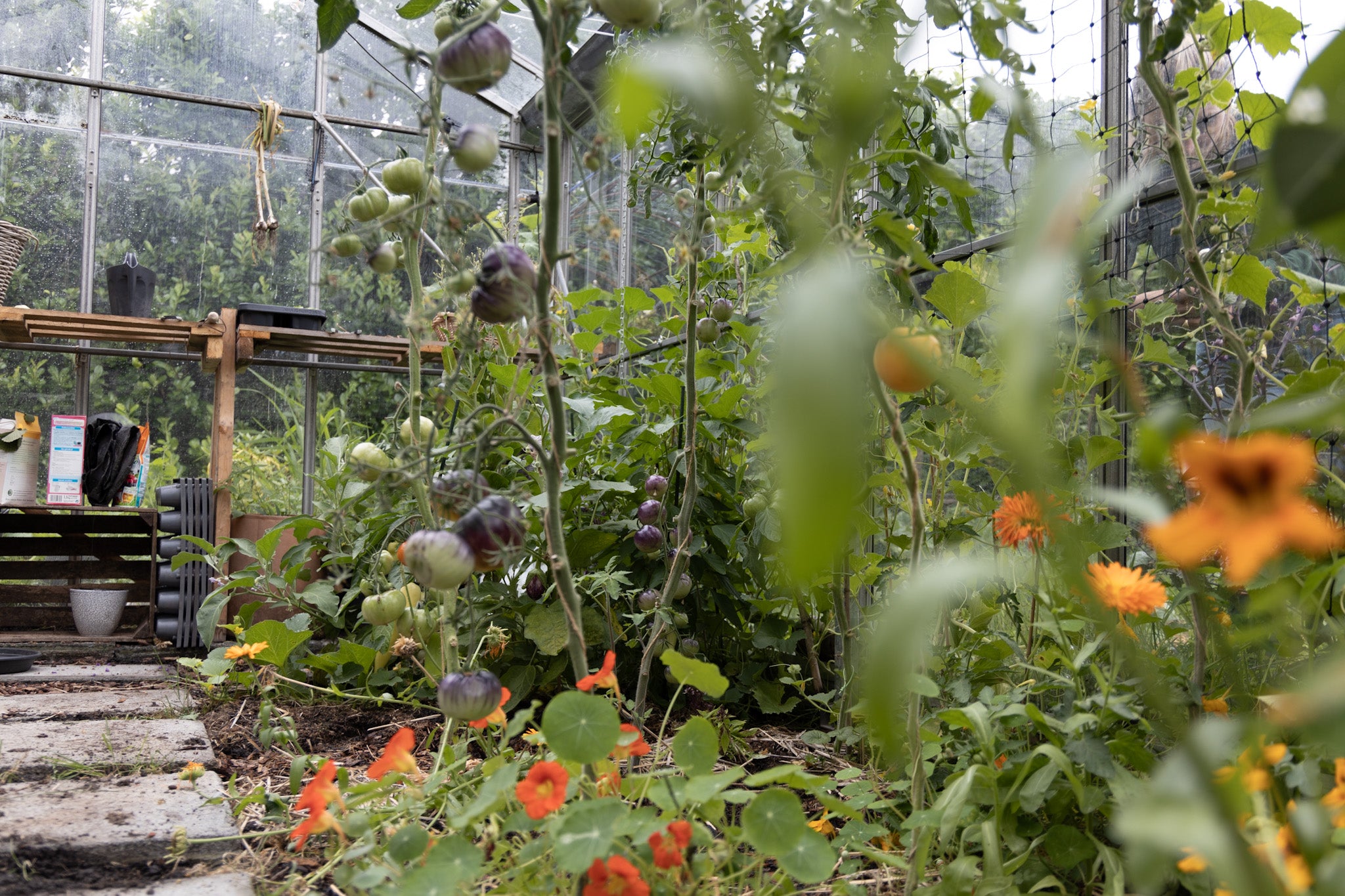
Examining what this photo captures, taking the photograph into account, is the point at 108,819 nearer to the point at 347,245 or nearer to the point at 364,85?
the point at 347,245

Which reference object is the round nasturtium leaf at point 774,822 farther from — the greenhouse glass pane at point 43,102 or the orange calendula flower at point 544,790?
the greenhouse glass pane at point 43,102

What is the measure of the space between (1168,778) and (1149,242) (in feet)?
4.41

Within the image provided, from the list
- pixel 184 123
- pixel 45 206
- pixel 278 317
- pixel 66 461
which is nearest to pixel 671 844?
pixel 278 317

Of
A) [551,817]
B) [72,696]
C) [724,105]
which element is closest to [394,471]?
[551,817]

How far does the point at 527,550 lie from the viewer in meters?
1.52

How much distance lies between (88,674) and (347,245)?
202cm

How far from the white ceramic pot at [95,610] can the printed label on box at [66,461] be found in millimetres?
325

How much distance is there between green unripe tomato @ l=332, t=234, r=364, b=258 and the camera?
0.81 metres

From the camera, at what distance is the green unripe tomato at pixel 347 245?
813 millimetres

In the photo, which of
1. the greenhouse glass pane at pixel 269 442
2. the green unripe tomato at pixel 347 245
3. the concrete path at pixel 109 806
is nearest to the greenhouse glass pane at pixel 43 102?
the greenhouse glass pane at pixel 269 442

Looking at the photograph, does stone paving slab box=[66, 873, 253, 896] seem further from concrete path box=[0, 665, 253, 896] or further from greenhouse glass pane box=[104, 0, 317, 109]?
greenhouse glass pane box=[104, 0, 317, 109]

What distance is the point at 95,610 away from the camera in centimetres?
291

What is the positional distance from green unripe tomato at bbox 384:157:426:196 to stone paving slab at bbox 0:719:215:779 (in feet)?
2.80

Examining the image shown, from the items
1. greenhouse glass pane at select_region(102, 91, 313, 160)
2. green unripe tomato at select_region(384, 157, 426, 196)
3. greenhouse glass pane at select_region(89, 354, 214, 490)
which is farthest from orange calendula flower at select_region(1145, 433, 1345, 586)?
greenhouse glass pane at select_region(102, 91, 313, 160)
